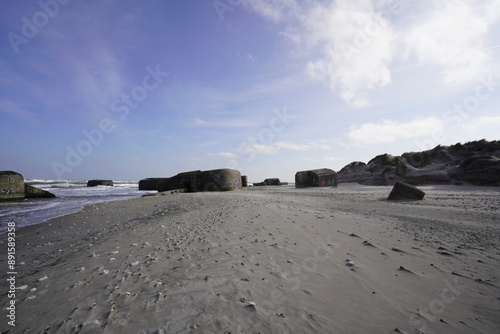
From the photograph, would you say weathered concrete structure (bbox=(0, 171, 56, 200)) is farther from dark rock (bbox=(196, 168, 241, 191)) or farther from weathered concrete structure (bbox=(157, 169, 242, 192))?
dark rock (bbox=(196, 168, 241, 191))

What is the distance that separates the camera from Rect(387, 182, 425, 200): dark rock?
1173cm

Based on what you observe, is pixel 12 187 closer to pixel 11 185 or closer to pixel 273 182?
pixel 11 185

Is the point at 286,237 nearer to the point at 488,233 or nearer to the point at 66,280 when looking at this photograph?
the point at 66,280

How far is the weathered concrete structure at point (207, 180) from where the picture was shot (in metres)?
24.1

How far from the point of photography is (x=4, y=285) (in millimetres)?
3365

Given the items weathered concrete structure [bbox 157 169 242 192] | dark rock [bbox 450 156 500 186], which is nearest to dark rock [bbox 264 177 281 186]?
weathered concrete structure [bbox 157 169 242 192]

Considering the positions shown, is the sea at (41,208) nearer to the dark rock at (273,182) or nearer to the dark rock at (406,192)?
the dark rock at (406,192)

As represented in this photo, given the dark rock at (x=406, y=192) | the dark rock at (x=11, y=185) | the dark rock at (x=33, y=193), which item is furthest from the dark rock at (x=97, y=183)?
the dark rock at (x=406, y=192)

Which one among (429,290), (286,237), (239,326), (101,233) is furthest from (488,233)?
(101,233)

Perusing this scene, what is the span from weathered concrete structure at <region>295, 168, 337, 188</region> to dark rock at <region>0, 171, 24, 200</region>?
30.4 metres

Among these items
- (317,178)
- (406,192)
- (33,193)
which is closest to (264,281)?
(406,192)

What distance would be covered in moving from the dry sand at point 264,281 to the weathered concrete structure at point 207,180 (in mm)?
18137

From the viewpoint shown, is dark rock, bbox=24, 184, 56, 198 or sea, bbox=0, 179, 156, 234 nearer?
sea, bbox=0, 179, 156, 234

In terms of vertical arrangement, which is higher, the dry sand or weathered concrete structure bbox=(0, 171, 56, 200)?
weathered concrete structure bbox=(0, 171, 56, 200)
